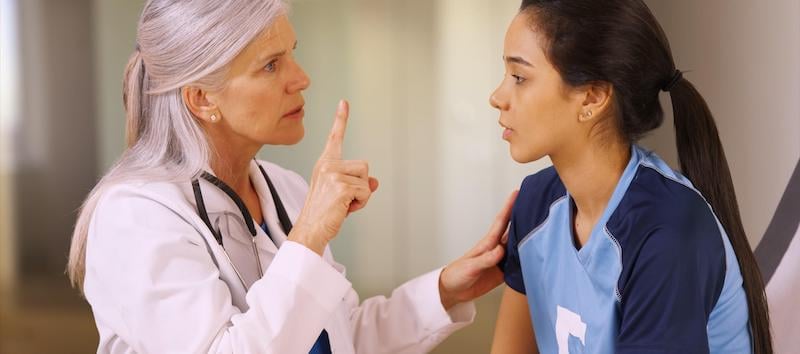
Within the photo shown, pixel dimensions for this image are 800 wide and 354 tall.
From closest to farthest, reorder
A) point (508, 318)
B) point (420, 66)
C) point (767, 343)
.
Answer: point (767, 343)
point (508, 318)
point (420, 66)

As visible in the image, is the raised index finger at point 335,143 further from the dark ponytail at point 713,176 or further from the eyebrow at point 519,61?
the dark ponytail at point 713,176

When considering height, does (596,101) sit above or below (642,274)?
above

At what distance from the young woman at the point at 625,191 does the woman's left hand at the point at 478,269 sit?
14cm

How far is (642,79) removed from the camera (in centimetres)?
118

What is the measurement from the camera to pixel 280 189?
156 cm

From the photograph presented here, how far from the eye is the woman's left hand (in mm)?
412

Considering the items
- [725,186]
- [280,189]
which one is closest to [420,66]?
[280,189]

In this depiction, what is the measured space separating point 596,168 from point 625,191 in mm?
63

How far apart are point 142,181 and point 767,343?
0.88m

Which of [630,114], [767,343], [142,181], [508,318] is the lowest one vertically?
[508,318]

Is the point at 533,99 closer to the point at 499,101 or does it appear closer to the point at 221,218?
the point at 499,101

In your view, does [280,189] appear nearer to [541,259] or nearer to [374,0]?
[541,259]

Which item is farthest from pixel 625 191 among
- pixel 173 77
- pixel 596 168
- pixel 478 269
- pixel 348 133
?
pixel 348 133

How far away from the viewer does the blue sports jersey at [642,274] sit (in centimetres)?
108
